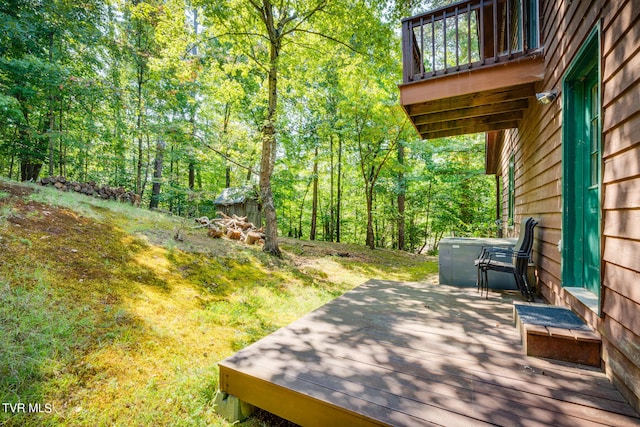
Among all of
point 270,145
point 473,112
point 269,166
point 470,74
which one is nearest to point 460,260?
point 473,112

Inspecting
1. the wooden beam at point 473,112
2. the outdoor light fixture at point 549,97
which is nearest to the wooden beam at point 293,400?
the outdoor light fixture at point 549,97

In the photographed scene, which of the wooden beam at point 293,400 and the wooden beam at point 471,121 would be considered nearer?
the wooden beam at point 293,400

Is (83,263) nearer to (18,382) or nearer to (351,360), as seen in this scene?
(18,382)

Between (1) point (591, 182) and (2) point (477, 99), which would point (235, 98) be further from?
(1) point (591, 182)

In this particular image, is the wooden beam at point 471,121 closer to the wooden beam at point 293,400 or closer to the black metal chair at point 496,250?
the black metal chair at point 496,250

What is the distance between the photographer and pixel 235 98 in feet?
26.2

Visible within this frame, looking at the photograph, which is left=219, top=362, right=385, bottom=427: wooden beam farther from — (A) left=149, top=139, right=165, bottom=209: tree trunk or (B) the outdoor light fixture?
(A) left=149, top=139, right=165, bottom=209: tree trunk

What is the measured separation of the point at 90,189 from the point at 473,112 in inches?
403

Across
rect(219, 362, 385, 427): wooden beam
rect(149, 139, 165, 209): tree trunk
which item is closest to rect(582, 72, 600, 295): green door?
rect(219, 362, 385, 427): wooden beam

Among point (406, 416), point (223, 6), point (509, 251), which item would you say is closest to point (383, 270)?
point (509, 251)

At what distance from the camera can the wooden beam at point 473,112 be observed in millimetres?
4487

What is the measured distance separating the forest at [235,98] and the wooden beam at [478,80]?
360cm

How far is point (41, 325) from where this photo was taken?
2.55 metres

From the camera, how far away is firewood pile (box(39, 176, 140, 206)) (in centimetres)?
805
